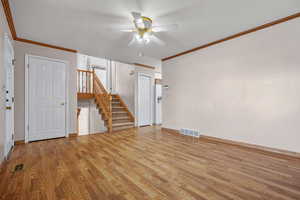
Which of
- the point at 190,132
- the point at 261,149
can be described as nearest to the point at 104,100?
the point at 190,132

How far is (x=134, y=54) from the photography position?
459 centimetres

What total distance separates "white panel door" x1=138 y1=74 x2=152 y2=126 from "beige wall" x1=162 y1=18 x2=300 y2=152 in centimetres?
200

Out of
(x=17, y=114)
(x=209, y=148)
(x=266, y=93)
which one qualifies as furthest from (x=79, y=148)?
(x=266, y=93)

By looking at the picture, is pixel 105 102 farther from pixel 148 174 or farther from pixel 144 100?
pixel 148 174

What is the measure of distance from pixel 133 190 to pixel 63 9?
2.98 m

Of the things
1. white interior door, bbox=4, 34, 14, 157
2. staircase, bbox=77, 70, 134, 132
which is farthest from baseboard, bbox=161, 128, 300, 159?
white interior door, bbox=4, 34, 14, 157

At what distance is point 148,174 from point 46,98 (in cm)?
347

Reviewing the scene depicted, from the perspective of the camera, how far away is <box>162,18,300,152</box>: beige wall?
2496 millimetres

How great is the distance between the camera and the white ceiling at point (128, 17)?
7.11 ft

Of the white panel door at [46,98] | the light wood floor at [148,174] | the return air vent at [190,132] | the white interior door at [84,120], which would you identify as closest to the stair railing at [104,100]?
the white interior door at [84,120]

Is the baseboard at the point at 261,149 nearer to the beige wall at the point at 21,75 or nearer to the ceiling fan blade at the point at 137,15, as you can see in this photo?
the ceiling fan blade at the point at 137,15

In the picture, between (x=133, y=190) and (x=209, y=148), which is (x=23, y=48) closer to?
(x=133, y=190)

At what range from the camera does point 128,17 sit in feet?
8.19

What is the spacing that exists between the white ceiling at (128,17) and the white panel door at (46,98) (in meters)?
0.69
